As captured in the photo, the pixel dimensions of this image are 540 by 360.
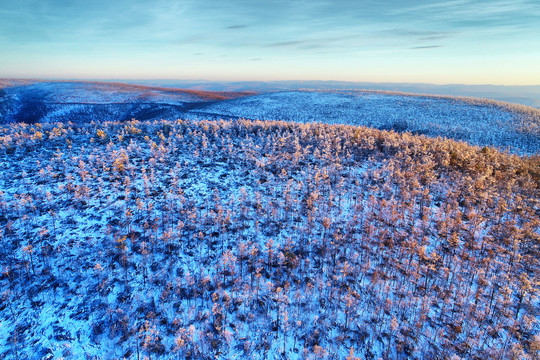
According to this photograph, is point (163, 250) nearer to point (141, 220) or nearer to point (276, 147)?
point (141, 220)

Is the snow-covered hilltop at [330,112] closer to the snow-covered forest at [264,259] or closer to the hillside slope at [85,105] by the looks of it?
the hillside slope at [85,105]

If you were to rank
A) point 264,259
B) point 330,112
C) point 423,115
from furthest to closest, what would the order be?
point 330,112 → point 423,115 → point 264,259

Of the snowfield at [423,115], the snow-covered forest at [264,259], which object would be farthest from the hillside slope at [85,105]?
the snow-covered forest at [264,259]

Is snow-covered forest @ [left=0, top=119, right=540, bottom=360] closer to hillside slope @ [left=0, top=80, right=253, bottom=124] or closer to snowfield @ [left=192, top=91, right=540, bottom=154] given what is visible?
snowfield @ [left=192, top=91, right=540, bottom=154]

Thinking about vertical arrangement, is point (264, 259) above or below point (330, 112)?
below

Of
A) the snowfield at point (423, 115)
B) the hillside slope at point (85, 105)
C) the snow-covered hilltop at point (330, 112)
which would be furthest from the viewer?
the hillside slope at point (85, 105)

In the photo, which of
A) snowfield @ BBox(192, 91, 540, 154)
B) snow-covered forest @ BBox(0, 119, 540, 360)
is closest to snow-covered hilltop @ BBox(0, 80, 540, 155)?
snowfield @ BBox(192, 91, 540, 154)

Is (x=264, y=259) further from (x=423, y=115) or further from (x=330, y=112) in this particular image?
(x=330, y=112)

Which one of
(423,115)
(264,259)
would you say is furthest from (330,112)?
(264,259)
